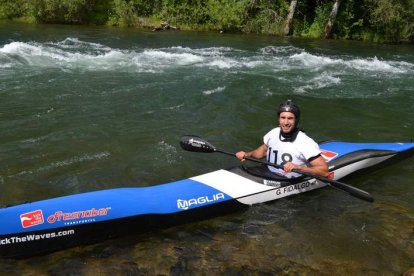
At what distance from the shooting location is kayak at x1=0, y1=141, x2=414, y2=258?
3859 mm

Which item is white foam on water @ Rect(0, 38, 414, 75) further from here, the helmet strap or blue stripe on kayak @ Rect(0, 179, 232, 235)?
blue stripe on kayak @ Rect(0, 179, 232, 235)

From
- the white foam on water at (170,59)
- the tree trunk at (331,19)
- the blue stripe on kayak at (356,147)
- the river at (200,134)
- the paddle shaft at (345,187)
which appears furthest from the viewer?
the tree trunk at (331,19)

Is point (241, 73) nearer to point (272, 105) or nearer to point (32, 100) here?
point (272, 105)

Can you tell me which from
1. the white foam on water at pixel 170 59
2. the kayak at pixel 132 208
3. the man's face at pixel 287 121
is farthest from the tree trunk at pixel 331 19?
the man's face at pixel 287 121

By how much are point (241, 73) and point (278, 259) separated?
7.76 meters

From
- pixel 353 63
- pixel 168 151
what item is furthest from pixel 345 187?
pixel 353 63

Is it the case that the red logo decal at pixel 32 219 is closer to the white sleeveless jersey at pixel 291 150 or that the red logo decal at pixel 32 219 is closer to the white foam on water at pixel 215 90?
the white sleeveless jersey at pixel 291 150

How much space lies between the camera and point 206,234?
4422 millimetres

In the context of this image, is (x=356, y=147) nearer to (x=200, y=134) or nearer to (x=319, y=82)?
(x=200, y=134)

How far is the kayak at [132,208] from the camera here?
3.86m

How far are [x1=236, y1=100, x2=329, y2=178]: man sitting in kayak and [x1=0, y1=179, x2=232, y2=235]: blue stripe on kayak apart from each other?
2.45 feet

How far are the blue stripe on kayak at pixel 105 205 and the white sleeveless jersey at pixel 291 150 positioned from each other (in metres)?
0.74

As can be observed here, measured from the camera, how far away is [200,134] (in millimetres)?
7246

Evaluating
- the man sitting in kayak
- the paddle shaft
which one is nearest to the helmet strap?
the man sitting in kayak
